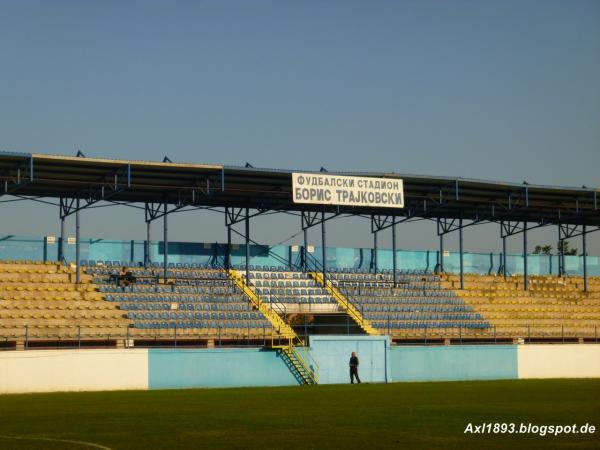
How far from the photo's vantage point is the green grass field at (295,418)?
19.3 m

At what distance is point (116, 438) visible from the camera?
805 inches

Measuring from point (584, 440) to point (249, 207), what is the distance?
37693 mm

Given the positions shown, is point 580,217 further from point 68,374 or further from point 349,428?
A: point 349,428

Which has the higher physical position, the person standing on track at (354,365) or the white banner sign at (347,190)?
the white banner sign at (347,190)

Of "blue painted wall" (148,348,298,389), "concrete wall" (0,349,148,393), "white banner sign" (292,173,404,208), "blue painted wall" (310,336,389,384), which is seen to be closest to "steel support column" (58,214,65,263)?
"concrete wall" (0,349,148,393)

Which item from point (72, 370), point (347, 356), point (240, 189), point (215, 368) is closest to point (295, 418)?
point (72, 370)

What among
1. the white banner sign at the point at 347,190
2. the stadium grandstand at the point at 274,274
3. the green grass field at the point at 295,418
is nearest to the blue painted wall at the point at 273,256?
the stadium grandstand at the point at 274,274

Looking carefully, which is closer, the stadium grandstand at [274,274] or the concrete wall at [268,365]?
the concrete wall at [268,365]

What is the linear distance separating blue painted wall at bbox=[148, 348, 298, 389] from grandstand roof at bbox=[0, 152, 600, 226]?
7659 millimetres

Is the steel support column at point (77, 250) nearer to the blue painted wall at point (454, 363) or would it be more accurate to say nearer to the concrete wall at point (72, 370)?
the concrete wall at point (72, 370)

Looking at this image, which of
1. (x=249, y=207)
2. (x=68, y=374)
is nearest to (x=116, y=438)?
(x=68, y=374)

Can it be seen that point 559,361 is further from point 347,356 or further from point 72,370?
point 72,370

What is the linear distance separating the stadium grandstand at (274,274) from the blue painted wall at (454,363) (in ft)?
4.96

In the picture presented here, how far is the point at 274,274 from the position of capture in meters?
56.5
